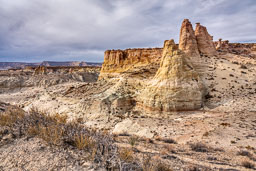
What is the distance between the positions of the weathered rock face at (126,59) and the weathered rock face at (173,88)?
19.8ft

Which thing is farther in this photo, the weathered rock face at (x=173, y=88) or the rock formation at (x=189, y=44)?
the rock formation at (x=189, y=44)

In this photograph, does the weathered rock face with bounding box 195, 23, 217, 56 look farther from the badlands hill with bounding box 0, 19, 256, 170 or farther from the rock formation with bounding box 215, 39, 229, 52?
the rock formation with bounding box 215, 39, 229, 52

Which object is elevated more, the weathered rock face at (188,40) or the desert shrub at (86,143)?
the weathered rock face at (188,40)

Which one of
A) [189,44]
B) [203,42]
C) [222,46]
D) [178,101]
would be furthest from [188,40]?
[222,46]

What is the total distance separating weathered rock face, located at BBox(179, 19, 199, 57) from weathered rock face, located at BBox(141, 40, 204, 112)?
509 cm

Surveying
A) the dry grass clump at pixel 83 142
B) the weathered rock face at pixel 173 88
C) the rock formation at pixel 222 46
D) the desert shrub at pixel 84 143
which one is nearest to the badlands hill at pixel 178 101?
the weathered rock face at pixel 173 88

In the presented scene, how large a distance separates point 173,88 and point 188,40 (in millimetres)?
9960

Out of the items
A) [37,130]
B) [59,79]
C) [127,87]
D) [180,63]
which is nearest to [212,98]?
[180,63]

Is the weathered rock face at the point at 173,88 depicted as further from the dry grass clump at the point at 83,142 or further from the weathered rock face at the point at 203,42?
the dry grass clump at the point at 83,142

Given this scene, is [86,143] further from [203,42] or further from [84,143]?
[203,42]

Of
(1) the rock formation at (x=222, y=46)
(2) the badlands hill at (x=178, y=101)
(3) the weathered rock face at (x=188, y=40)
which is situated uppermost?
(1) the rock formation at (x=222, y=46)

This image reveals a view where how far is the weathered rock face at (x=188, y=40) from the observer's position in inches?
794

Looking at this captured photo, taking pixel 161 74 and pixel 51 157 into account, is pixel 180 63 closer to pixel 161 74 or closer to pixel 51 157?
pixel 161 74

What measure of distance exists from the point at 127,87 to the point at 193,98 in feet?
26.2
